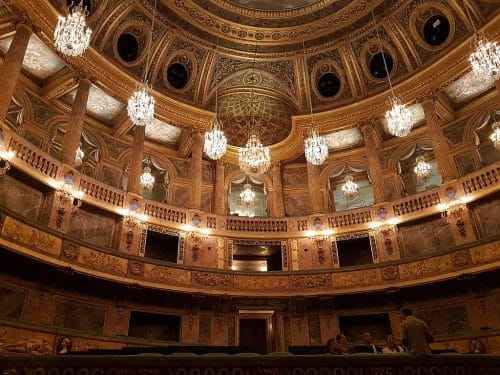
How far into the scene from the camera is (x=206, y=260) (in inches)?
515

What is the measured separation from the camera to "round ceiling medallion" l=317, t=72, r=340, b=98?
1650 cm

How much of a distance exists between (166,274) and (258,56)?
10.1 meters

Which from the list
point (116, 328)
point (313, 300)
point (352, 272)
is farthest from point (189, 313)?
point (352, 272)

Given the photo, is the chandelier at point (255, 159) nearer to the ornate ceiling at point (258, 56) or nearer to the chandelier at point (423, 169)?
the ornate ceiling at point (258, 56)

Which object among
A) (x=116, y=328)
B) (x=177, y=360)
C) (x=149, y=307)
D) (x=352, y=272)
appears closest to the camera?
(x=177, y=360)

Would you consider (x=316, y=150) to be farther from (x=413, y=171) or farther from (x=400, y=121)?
(x=413, y=171)

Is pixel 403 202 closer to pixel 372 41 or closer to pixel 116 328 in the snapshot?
pixel 372 41

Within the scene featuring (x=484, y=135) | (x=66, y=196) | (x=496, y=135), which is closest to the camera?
(x=66, y=196)

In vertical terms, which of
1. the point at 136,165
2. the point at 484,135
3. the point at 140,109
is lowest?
the point at 140,109

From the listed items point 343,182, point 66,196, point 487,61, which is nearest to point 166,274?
point 66,196

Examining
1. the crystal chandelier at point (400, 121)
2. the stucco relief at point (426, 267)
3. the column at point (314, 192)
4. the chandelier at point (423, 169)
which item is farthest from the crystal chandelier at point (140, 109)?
the chandelier at point (423, 169)

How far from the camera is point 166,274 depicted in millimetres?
11836

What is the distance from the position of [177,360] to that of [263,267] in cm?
1154

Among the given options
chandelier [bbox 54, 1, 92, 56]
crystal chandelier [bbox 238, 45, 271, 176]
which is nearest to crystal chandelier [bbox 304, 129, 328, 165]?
crystal chandelier [bbox 238, 45, 271, 176]
